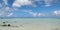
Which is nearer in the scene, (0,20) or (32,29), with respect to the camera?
(32,29)

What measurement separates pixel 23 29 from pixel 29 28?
28cm

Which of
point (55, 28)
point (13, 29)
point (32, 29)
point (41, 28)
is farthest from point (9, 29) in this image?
point (55, 28)

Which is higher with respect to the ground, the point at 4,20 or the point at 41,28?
the point at 4,20

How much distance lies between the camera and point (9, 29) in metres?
6.35

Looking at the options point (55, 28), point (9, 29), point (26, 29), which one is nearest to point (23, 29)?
point (26, 29)

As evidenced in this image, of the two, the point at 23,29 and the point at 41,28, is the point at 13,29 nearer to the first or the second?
the point at 23,29

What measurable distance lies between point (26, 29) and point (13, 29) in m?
0.59

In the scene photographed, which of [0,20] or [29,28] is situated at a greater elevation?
[0,20]

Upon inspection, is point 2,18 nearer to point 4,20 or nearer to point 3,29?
point 4,20

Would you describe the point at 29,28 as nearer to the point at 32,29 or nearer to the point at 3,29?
the point at 32,29

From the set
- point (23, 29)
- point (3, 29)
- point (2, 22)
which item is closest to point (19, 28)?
point (23, 29)

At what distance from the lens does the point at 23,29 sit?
20.8 feet

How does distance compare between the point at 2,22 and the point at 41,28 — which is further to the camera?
the point at 2,22

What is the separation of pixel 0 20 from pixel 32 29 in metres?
2.52
